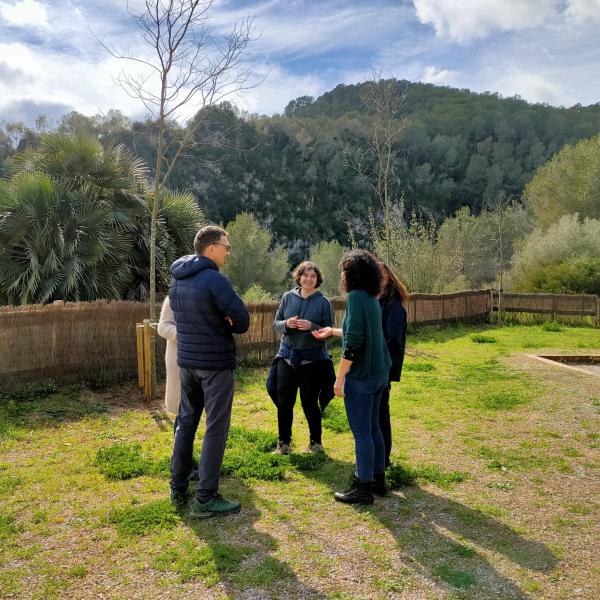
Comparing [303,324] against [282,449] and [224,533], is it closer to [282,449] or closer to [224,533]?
[282,449]

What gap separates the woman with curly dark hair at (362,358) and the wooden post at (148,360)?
13.4 ft

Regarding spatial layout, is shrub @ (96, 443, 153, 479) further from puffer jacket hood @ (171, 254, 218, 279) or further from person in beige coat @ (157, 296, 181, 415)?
puffer jacket hood @ (171, 254, 218, 279)

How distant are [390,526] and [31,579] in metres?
2.13

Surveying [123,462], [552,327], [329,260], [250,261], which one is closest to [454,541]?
[123,462]

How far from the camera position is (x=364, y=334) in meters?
3.75

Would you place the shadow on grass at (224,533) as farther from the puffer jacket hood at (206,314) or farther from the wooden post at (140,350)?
the wooden post at (140,350)

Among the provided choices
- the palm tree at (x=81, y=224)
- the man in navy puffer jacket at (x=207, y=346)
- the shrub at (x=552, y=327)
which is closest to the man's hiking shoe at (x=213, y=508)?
the man in navy puffer jacket at (x=207, y=346)

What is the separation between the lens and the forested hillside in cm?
7400

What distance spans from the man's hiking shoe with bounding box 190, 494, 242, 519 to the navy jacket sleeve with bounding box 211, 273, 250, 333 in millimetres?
1220

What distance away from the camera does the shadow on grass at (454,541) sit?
2.95 m

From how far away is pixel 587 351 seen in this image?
12203mm

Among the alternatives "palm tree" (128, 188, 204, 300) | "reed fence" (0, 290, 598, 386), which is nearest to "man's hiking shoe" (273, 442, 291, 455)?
"reed fence" (0, 290, 598, 386)

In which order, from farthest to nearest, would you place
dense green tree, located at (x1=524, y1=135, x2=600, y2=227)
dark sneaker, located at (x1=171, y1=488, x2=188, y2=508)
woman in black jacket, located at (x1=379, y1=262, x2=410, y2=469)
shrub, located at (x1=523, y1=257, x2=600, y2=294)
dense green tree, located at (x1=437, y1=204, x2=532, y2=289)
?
1. dense green tree, located at (x1=437, y1=204, x2=532, y2=289)
2. dense green tree, located at (x1=524, y1=135, x2=600, y2=227)
3. shrub, located at (x1=523, y1=257, x2=600, y2=294)
4. woman in black jacket, located at (x1=379, y1=262, x2=410, y2=469)
5. dark sneaker, located at (x1=171, y1=488, x2=188, y2=508)

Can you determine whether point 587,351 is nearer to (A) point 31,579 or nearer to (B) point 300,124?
(A) point 31,579
